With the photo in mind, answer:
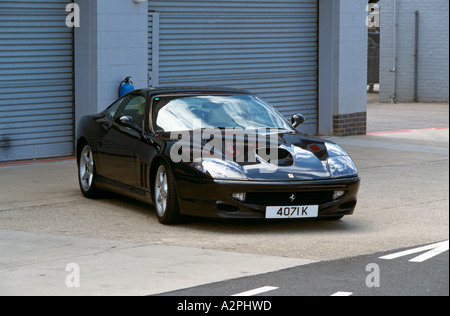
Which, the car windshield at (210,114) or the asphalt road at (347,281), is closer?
the asphalt road at (347,281)

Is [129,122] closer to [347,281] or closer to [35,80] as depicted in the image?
[347,281]

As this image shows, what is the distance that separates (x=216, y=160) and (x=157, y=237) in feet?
2.88

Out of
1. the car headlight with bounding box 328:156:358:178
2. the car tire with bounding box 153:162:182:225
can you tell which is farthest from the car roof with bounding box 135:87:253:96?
the car headlight with bounding box 328:156:358:178

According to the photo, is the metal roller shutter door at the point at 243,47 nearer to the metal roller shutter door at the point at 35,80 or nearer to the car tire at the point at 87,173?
the metal roller shutter door at the point at 35,80

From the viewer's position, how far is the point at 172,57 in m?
15.6

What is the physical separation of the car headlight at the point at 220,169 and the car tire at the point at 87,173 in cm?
226

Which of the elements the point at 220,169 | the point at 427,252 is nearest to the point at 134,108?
the point at 220,169

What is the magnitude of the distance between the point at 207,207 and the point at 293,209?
774 millimetres

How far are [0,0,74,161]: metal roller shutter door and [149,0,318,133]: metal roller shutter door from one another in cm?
171

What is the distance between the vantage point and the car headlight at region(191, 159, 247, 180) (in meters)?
8.41

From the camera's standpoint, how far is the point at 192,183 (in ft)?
28.0

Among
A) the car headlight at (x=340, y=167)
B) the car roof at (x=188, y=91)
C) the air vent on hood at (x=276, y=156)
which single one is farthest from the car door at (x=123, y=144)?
the car headlight at (x=340, y=167)

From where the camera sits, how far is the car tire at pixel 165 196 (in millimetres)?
8711
